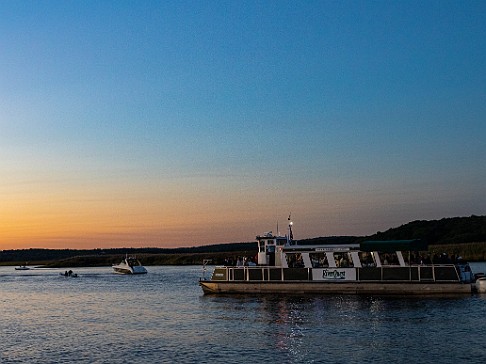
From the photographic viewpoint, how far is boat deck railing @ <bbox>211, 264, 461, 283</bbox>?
45.6 m

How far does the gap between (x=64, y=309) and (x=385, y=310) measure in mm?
25615

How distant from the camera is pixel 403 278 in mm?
46500

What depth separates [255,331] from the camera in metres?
33.5

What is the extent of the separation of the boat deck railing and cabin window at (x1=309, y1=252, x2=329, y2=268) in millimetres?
433

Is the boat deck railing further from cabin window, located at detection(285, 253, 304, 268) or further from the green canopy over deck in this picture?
the green canopy over deck

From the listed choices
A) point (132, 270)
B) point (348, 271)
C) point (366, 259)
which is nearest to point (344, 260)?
point (348, 271)

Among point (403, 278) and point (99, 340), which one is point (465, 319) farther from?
point (99, 340)

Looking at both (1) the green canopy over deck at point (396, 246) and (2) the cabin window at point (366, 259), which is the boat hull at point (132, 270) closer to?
(2) the cabin window at point (366, 259)

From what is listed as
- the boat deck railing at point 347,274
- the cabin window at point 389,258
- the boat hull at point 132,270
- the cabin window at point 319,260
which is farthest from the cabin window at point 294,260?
the boat hull at point 132,270

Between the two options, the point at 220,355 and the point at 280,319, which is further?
the point at 280,319

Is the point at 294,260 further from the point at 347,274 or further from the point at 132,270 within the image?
the point at 132,270

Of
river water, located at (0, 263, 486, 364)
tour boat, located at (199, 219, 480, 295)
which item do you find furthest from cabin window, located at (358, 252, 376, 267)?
river water, located at (0, 263, 486, 364)

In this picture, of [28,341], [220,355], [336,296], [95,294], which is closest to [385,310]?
[336,296]

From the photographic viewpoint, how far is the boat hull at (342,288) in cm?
4512
